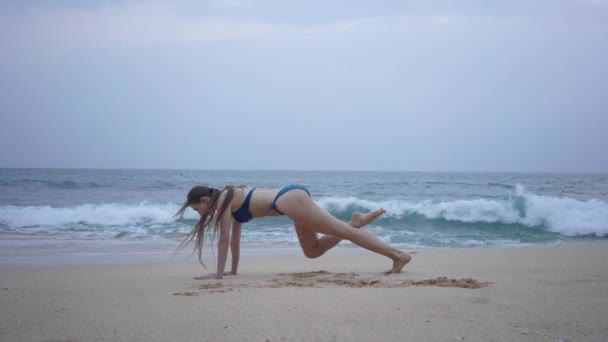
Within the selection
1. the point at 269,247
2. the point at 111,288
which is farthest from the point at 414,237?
the point at 111,288

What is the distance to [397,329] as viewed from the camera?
2.70 meters

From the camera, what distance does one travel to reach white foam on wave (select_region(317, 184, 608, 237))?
12211mm

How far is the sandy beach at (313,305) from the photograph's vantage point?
2658mm

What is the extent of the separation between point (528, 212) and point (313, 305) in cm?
1240

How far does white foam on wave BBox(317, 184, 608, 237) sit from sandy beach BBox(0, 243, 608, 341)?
760cm

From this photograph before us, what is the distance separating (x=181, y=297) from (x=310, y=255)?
174 cm

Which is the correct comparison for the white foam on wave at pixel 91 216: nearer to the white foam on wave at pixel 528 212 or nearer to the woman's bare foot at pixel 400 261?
the white foam on wave at pixel 528 212

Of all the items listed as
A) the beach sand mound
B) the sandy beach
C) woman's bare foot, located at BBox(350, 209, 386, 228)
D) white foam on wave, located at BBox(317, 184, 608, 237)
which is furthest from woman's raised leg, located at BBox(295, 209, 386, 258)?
white foam on wave, located at BBox(317, 184, 608, 237)

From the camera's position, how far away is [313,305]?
3.22 m

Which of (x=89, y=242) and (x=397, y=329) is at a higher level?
(x=397, y=329)

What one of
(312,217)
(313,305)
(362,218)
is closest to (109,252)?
(312,217)

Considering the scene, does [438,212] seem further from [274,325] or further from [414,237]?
[274,325]

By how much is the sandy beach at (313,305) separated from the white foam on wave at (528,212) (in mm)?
7605

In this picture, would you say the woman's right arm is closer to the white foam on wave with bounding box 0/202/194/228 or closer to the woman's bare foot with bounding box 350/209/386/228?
the woman's bare foot with bounding box 350/209/386/228
